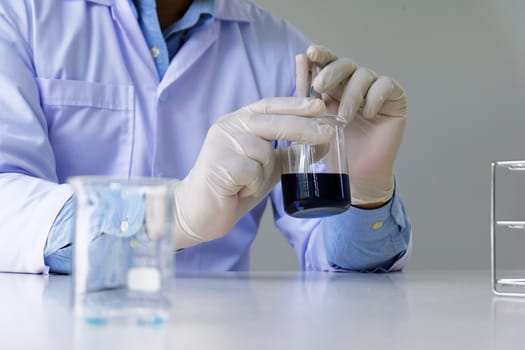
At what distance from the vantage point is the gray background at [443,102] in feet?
10.7

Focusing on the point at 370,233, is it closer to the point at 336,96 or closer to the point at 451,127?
→ the point at 336,96

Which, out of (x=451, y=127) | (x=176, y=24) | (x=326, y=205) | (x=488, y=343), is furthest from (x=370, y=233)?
(x=451, y=127)

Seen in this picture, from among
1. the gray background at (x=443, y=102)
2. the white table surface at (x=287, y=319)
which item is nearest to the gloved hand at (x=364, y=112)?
the white table surface at (x=287, y=319)

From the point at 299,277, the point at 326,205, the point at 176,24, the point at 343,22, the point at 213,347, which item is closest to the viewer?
the point at 213,347

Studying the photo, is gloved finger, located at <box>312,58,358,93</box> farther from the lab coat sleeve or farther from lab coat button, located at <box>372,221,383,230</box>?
the lab coat sleeve

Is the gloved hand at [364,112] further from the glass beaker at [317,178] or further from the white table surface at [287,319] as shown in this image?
the white table surface at [287,319]

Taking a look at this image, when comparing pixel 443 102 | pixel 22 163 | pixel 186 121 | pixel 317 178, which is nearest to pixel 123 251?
pixel 317 178

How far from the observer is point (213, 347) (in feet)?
1.94

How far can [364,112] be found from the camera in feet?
4.79

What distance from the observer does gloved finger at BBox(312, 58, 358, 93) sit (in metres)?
1.38

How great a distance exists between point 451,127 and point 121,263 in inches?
A: 111

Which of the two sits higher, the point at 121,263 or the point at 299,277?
the point at 121,263

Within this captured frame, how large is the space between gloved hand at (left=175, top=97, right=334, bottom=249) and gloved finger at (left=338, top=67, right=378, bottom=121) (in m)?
0.21

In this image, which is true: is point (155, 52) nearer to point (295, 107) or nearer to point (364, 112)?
point (364, 112)
